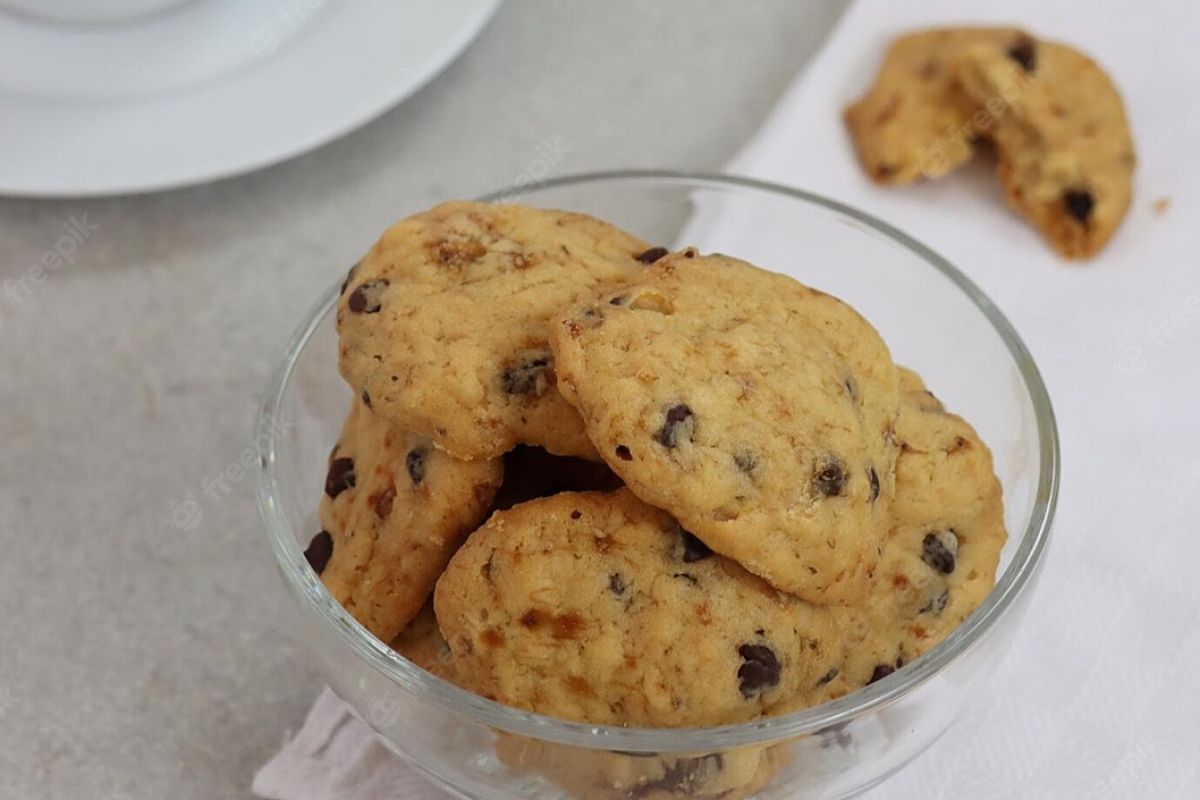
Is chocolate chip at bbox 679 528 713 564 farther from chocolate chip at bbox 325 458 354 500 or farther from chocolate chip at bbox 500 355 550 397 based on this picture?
chocolate chip at bbox 325 458 354 500

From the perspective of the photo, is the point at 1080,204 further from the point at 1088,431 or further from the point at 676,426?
the point at 676,426

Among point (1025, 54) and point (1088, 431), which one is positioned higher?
point (1025, 54)

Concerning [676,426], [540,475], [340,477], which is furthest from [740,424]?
[340,477]

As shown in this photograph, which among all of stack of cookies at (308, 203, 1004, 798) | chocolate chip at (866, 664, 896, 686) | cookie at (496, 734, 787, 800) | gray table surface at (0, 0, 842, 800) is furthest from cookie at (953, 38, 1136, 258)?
cookie at (496, 734, 787, 800)

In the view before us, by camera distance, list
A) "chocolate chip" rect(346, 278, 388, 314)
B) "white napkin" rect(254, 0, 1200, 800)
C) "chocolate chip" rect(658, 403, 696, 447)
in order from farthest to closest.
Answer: "white napkin" rect(254, 0, 1200, 800) < "chocolate chip" rect(346, 278, 388, 314) < "chocolate chip" rect(658, 403, 696, 447)

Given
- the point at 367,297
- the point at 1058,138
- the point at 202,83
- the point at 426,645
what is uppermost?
the point at 1058,138

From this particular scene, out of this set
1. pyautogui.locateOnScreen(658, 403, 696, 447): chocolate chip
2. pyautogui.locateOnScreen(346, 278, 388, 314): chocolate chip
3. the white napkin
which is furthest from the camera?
the white napkin

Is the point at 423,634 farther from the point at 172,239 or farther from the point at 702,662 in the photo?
the point at 172,239
